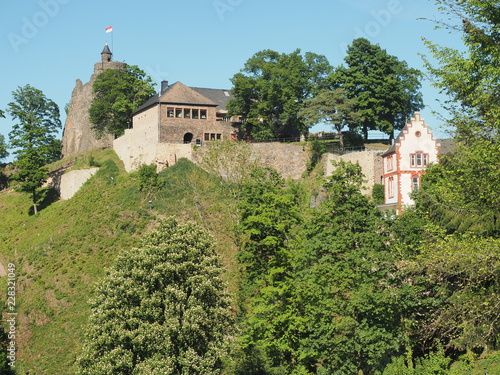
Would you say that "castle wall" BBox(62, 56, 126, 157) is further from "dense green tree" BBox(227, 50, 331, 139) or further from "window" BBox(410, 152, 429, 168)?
"window" BBox(410, 152, 429, 168)

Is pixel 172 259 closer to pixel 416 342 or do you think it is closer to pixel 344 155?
pixel 416 342

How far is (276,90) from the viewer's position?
65.1m

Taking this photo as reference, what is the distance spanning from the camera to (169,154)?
6216 cm

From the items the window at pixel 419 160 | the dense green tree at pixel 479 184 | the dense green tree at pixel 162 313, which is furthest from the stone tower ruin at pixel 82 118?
the dense green tree at pixel 479 184

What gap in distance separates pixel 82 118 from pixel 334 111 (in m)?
53.1

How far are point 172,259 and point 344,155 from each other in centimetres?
2799

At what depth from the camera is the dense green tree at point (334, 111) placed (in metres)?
60.4

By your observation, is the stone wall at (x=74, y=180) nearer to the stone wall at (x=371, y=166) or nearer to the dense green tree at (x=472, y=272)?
the stone wall at (x=371, y=166)

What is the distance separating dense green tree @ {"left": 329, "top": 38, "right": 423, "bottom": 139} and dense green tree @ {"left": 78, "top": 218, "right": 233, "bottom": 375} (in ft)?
105

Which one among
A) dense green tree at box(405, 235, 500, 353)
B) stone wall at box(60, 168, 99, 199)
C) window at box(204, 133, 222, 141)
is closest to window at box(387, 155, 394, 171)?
window at box(204, 133, 222, 141)

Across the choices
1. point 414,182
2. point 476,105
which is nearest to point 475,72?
point 476,105

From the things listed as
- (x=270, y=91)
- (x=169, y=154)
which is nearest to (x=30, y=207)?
(x=169, y=154)

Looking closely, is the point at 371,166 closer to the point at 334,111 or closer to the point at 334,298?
the point at 334,111

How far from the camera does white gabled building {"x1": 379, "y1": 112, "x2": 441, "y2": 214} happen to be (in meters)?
50.1
